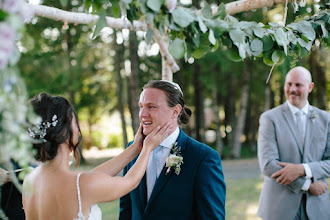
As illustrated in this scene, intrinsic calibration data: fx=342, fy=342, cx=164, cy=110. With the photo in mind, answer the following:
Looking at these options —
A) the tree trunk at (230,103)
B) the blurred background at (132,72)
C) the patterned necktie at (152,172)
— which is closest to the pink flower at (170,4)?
the patterned necktie at (152,172)

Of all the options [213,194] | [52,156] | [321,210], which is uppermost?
[52,156]

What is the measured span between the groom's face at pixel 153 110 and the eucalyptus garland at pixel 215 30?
0.82 meters

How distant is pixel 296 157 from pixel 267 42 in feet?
6.20

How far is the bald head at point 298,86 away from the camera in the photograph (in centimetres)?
364

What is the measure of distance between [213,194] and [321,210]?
1690 mm

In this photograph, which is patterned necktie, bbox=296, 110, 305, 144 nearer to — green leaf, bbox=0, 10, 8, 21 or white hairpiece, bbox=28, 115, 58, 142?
white hairpiece, bbox=28, 115, 58, 142

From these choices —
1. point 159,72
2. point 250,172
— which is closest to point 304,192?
point 250,172

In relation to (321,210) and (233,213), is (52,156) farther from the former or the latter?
(233,213)

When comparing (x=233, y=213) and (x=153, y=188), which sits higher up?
(x=153, y=188)

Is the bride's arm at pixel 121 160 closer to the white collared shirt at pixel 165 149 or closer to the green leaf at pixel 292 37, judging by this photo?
the white collared shirt at pixel 165 149

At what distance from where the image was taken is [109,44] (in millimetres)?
15609

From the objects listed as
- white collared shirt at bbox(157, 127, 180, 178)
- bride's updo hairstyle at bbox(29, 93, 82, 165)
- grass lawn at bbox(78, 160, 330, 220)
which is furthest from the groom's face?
grass lawn at bbox(78, 160, 330, 220)

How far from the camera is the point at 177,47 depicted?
1776 millimetres

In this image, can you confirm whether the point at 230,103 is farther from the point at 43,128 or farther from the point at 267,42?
the point at 43,128
